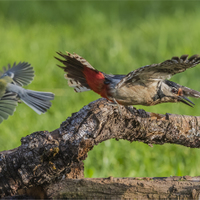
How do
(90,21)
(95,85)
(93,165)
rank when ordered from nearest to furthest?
(95,85) → (93,165) → (90,21)

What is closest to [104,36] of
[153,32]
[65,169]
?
[153,32]

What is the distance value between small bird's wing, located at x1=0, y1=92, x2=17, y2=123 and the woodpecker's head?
168cm

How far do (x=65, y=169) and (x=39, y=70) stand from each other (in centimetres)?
408

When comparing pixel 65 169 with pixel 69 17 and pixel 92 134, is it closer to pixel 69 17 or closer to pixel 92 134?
pixel 92 134

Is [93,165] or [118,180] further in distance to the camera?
[93,165]

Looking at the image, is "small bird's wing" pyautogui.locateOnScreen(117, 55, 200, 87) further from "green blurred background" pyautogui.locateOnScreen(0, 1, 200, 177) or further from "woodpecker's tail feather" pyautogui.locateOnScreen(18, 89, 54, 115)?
"woodpecker's tail feather" pyautogui.locateOnScreen(18, 89, 54, 115)

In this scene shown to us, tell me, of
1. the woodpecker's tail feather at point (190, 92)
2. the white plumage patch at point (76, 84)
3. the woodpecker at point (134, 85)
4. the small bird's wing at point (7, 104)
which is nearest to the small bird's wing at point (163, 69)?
the woodpecker at point (134, 85)

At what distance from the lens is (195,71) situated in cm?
598

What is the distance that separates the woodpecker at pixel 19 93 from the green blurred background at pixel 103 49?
0.35 m

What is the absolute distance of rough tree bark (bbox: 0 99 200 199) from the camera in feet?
7.13

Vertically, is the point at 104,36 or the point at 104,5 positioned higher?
the point at 104,5

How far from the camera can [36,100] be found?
14.0 ft

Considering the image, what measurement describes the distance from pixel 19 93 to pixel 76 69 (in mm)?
1836

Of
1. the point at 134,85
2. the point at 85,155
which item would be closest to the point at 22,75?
the point at 134,85
